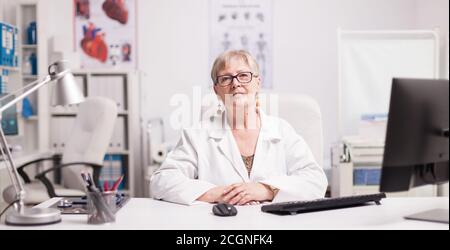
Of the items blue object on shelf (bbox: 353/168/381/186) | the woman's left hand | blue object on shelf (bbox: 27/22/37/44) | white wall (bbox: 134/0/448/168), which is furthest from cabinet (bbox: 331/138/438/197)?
blue object on shelf (bbox: 27/22/37/44)

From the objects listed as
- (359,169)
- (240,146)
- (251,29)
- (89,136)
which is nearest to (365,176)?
(359,169)

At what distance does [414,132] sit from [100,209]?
0.76 m

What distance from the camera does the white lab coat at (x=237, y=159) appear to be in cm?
175

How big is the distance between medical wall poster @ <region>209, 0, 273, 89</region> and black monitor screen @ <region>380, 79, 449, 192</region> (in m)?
2.67

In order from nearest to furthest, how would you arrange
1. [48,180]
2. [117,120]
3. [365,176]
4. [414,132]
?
[414,132]
[48,180]
[365,176]
[117,120]

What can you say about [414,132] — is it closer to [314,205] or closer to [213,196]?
[314,205]

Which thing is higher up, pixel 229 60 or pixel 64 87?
pixel 229 60

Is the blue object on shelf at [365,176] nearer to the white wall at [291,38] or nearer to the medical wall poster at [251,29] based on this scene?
the white wall at [291,38]

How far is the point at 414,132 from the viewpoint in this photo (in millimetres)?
1205

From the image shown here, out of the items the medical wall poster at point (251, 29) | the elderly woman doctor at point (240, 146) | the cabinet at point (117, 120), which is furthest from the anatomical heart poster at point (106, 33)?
the elderly woman doctor at point (240, 146)

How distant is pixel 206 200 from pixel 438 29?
2.45 metres
